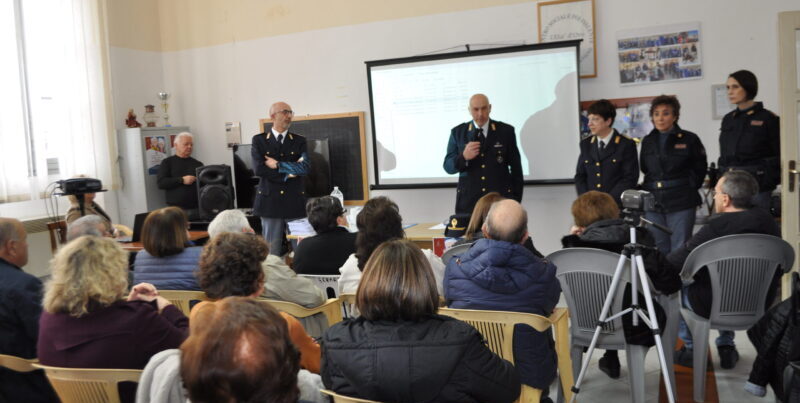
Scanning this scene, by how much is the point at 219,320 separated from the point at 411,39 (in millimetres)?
5417

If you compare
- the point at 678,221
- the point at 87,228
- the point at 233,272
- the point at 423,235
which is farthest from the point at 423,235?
the point at 233,272

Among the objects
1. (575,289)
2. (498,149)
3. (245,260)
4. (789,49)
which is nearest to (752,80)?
(789,49)

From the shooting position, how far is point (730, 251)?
3.01m

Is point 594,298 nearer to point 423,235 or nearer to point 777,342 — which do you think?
point 777,342

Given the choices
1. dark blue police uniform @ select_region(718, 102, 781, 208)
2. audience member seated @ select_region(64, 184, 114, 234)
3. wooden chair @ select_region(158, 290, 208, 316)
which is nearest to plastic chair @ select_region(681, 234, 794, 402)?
dark blue police uniform @ select_region(718, 102, 781, 208)

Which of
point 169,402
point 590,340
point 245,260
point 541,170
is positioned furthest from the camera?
point 541,170

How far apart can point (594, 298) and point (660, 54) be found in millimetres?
3198

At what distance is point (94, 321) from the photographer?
2076 mm

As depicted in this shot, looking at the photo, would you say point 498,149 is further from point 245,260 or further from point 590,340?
point 245,260

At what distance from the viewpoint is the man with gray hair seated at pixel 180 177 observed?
6.91 metres

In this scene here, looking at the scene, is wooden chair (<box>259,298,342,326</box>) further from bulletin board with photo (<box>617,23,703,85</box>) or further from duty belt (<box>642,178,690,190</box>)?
bulletin board with photo (<box>617,23,703,85</box>)

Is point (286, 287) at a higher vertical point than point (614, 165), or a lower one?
lower

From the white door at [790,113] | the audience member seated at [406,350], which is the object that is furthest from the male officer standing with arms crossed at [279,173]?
the audience member seated at [406,350]

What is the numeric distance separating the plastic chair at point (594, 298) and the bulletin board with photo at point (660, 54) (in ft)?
9.73
